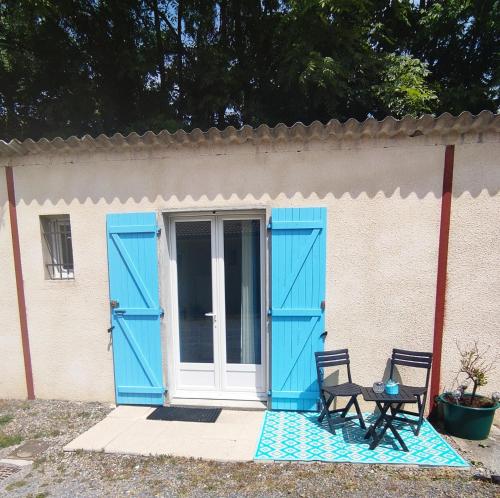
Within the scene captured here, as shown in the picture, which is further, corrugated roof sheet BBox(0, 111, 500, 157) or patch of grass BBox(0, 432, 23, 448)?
patch of grass BBox(0, 432, 23, 448)

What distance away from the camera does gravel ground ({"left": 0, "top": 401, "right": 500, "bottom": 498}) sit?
2.67 meters

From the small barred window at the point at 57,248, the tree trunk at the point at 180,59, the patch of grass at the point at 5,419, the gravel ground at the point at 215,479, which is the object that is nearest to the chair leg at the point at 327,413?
the gravel ground at the point at 215,479

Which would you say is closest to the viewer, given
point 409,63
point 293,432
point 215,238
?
point 293,432

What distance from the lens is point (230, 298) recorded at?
4.15 metres

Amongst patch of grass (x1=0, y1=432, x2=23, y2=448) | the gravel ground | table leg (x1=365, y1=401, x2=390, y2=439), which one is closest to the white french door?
the gravel ground

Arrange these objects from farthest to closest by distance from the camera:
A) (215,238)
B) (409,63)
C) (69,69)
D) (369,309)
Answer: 1. (69,69)
2. (409,63)
3. (215,238)
4. (369,309)

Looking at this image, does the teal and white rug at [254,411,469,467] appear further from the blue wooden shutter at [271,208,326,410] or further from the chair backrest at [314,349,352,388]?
the chair backrest at [314,349,352,388]

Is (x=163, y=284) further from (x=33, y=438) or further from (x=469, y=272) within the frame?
(x=469, y=272)

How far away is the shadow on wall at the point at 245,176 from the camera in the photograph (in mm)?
3545

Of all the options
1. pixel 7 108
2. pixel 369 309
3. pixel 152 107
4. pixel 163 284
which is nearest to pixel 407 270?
pixel 369 309

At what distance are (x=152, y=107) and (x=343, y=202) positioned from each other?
6.14 metres

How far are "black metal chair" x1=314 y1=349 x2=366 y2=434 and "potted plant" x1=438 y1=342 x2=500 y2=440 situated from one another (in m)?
0.91

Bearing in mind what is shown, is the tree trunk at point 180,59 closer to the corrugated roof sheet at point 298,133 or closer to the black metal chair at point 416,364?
the corrugated roof sheet at point 298,133

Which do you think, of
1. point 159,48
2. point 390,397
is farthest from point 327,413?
point 159,48
